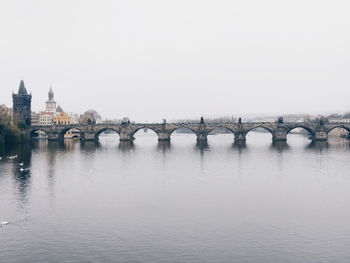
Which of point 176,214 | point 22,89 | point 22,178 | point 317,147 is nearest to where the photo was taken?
point 176,214

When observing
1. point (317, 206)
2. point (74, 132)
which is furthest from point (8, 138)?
point (317, 206)

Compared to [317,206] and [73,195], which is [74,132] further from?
[317,206]

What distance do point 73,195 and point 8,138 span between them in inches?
2866

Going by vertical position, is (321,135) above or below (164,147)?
above

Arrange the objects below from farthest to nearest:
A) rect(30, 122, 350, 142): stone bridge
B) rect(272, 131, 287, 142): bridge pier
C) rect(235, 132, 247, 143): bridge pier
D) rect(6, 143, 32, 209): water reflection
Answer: rect(235, 132, 247, 143): bridge pier, rect(272, 131, 287, 142): bridge pier, rect(30, 122, 350, 142): stone bridge, rect(6, 143, 32, 209): water reflection

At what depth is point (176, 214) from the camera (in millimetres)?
34906

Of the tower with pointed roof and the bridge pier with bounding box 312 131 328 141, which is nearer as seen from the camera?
the bridge pier with bounding box 312 131 328 141

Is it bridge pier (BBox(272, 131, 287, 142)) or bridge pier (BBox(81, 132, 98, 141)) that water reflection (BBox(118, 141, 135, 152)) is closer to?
bridge pier (BBox(81, 132, 98, 141))

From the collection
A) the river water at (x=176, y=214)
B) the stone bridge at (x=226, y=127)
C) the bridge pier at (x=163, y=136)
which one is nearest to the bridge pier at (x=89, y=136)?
the stone bridge at (x=226, y=127)

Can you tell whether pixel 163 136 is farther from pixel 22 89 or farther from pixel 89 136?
pixel 22 89

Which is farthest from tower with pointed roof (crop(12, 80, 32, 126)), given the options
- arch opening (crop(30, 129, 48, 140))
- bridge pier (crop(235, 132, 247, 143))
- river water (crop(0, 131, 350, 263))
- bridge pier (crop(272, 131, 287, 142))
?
river water (crop(0, 131, 350, 263))

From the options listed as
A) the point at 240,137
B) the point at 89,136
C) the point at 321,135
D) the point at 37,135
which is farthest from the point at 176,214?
the point at 37,135

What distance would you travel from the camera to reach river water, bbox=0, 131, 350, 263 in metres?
25.6

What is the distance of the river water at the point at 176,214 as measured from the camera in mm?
25594
